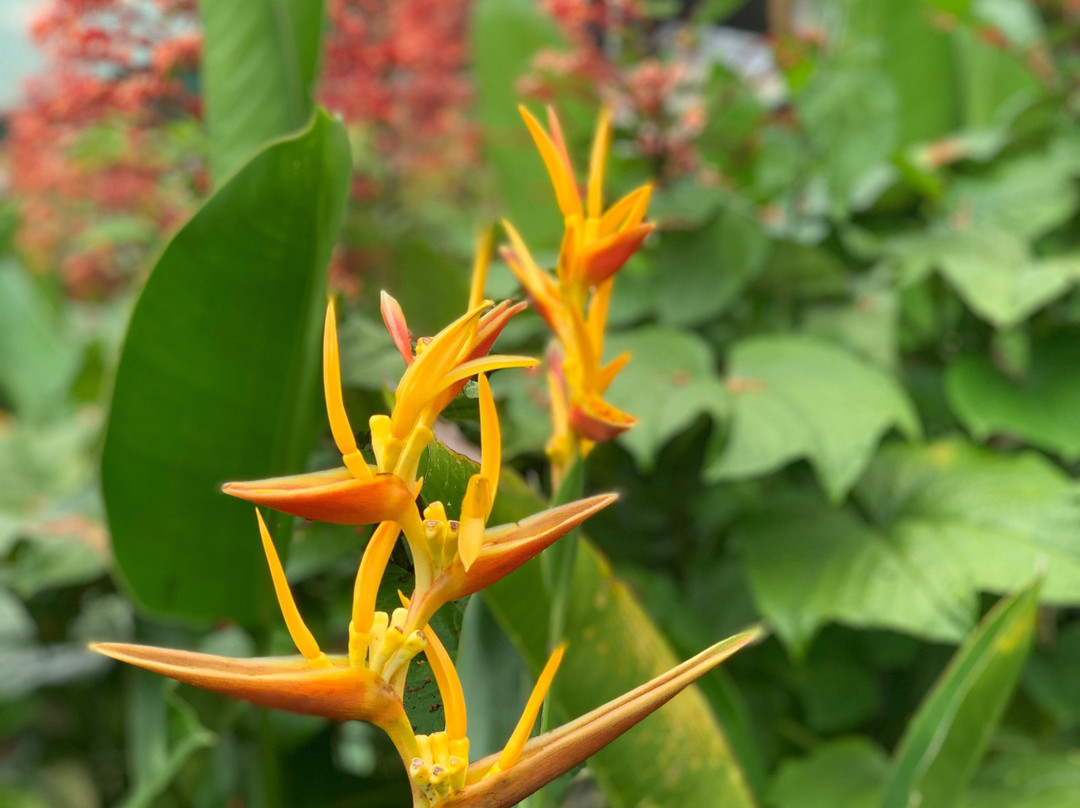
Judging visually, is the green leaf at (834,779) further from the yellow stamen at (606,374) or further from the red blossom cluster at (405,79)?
the red blossom cluster at (405,79)

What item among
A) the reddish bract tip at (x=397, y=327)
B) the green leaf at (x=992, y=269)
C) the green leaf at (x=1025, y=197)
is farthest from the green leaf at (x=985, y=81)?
the reddish bract tip at (x=397, y=327)

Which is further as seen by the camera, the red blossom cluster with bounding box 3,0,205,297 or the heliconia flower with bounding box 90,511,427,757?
the red blossom cluster with bounding box 3,0,205,297

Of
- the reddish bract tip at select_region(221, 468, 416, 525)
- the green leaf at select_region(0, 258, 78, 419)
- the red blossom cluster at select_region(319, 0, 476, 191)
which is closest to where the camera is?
the reddish bract tip at select_region(221, 468, 416, 525)

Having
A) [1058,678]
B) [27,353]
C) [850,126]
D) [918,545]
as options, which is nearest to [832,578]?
[918,545]

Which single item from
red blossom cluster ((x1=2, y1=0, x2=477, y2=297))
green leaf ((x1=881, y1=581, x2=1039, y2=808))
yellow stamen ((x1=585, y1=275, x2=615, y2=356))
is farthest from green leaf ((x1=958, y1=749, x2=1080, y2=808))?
red blossom cluster ((x1=2, y1=0, x2=477, y2=297))

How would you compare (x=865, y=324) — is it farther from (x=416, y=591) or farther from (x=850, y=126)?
(x=416, y=591)

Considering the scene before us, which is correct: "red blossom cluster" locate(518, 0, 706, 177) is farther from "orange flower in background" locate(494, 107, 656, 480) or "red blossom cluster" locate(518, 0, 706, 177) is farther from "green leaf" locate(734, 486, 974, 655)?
"orange flower in background" locate(494, 107, 656, 480)

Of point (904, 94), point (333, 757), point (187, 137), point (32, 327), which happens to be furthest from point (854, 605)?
point (32, 327)
